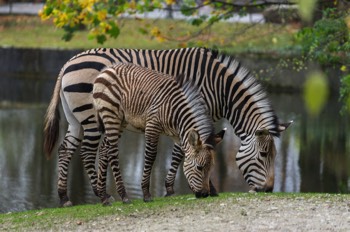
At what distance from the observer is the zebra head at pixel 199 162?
8.12 metres

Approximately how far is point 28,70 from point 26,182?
18.8 metres

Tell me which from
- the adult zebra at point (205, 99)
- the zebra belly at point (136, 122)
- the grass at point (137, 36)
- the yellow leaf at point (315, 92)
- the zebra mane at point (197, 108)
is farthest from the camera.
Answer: the grass at point (137, 36)

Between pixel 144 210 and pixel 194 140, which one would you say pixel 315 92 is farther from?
pixel 194 140

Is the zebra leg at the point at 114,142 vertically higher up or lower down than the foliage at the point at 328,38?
lower down

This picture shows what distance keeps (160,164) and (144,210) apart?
10400 millimetres

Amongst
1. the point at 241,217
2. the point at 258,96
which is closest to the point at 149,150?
the point at 258,96

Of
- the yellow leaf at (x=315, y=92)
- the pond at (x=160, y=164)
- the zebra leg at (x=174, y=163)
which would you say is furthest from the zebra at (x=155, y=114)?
the yellow leaf at (x=315, y=92)

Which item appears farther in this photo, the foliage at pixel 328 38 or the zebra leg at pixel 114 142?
the foliage at pixel 328 38

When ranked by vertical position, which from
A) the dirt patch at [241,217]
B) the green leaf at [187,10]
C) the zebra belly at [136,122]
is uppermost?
the green leaf at [187,10]

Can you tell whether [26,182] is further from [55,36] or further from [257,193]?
[55,36]

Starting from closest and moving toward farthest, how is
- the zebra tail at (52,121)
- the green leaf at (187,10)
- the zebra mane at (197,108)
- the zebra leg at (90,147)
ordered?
the zebra mane at (197,108) → the zebra leg at (90,147) → the zebra tail at (52,121) → the green leaf at (187,10)

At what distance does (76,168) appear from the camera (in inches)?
706

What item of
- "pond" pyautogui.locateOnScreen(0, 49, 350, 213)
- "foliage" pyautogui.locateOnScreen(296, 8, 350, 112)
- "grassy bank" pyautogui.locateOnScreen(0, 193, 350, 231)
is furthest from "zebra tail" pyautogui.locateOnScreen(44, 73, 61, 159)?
"foliage" pyautogui.locateOnScreen(296, 8, 350, 112)

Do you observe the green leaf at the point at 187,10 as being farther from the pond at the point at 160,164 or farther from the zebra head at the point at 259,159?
the zebra head at the point at 259,159
